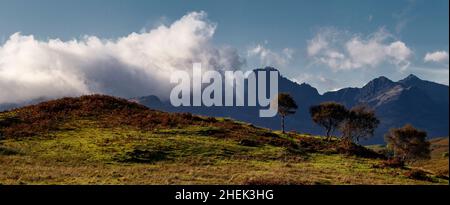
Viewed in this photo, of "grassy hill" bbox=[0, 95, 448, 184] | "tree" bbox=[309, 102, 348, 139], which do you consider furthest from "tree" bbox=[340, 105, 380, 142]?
"grassy hill" bbox=[0, 95, 448, 184]

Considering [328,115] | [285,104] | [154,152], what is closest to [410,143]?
[328,115]

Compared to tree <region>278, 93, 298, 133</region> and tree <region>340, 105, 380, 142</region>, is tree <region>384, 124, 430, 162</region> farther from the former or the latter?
tree <region>278, 93, 298, 133</region>

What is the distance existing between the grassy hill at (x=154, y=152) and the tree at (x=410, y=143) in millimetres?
43777

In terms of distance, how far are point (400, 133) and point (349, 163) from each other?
5737 centimetres

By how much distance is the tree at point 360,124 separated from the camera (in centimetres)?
11238

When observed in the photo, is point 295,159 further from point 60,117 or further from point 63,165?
point 60,117

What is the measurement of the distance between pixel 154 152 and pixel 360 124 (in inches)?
2862

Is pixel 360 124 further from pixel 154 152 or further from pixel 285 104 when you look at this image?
pixel 154 152

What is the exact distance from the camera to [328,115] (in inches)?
3981

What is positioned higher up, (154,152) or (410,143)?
(410,143)

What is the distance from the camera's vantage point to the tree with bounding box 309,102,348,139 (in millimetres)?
101169

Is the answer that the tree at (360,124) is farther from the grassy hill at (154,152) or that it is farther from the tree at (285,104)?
the grassy hill at (154,152)

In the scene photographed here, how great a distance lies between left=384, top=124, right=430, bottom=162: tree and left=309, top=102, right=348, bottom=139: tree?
1549 centimetres

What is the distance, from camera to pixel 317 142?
71.6 m
